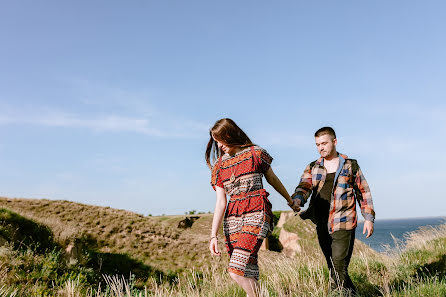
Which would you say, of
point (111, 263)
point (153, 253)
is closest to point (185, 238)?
point (153, 253)

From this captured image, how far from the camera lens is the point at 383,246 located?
813 centimetres

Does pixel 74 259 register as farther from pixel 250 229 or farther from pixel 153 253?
pixel 250 229

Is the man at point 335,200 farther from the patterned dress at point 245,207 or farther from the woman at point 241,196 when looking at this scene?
the patterned dress at point 245,207

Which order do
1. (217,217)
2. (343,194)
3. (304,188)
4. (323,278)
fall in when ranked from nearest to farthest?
(217,217)
(343,194)
(304,188)
(323,278)

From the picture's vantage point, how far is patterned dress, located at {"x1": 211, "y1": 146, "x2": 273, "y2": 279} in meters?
3.31

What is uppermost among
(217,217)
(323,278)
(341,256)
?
(217,217)

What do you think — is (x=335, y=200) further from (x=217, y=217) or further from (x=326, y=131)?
(x=217, y=217)

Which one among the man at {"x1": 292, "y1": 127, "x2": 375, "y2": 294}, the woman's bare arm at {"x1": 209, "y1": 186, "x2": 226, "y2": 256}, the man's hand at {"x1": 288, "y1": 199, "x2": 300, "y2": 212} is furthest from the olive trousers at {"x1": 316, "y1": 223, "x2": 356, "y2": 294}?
the woman's bare arm at {"x1": 209, "y1": 186, "x2": 226, "y2": 256}

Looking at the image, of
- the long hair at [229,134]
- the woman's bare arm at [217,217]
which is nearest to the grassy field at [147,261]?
the woman's bare arm at [217,217]

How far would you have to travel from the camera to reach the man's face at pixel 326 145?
4.28m

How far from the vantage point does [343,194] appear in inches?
164

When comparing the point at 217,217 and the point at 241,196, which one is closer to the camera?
the point at 241,196

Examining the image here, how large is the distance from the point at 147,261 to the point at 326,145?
8946 mm

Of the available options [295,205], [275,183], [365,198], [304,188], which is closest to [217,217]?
[275,183]
